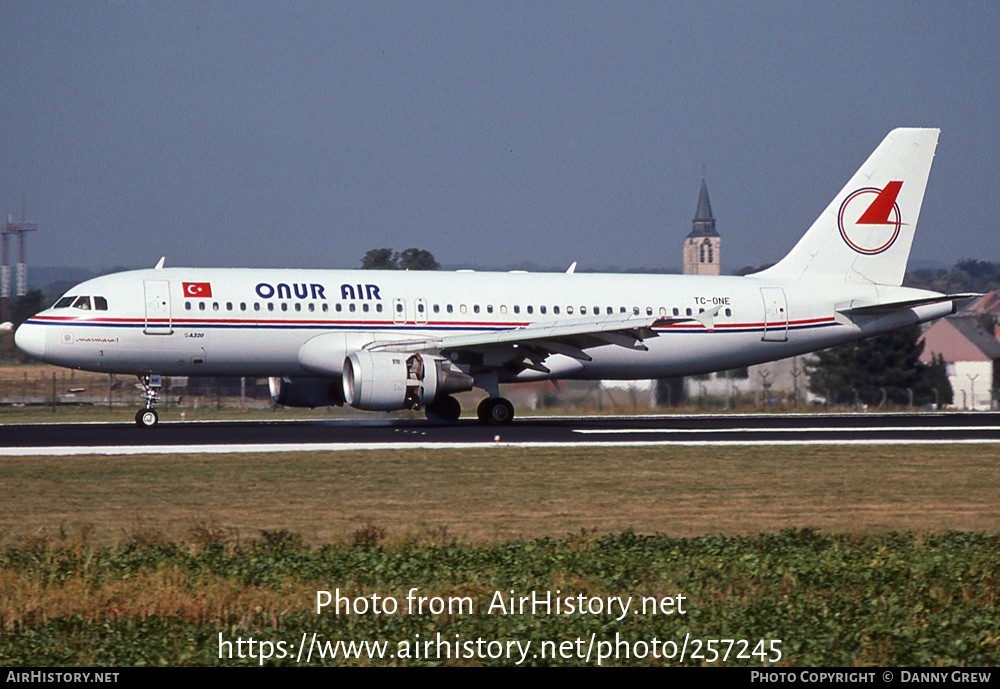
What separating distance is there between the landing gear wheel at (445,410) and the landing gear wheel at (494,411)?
1.36m

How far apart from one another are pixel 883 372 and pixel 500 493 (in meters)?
57.5

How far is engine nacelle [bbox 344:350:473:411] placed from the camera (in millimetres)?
31109

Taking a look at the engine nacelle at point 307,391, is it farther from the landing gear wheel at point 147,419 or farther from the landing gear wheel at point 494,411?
the landing gear wheel at point 494,411

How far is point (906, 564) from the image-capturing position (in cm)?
1349

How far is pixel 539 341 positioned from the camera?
1314 inches

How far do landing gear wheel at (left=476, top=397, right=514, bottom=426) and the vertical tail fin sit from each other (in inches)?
388

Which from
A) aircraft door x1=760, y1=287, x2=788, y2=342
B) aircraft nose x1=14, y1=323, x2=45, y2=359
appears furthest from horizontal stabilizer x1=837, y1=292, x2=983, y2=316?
aircraft nose x1=14, y1=323, x2=45, y2=359

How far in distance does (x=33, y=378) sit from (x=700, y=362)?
127ft

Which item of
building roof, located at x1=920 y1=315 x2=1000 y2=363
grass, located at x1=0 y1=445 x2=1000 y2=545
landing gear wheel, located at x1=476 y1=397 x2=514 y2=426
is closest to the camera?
grass, located at x1=0 y1=445 x2=1000 y2=545

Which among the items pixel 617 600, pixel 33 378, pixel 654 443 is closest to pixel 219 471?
pixel 654 443

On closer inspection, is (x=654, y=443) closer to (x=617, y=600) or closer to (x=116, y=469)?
(x=116, y=469)

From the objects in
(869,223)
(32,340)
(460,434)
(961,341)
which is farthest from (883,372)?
(32,340)

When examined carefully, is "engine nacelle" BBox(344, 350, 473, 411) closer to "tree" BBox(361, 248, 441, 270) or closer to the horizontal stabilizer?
the horizontal stabilizer

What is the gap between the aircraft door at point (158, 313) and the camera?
3241 centimetres
